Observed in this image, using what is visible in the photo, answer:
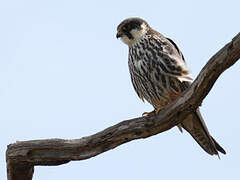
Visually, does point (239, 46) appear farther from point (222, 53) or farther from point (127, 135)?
point (127, 135)

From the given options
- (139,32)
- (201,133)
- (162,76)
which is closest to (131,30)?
(139,32)

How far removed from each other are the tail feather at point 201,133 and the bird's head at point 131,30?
1.36 m

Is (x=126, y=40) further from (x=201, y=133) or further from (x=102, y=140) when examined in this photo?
(x=102, y=140)

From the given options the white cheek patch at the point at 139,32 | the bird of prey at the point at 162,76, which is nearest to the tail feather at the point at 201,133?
the bird of prey at the point at 162,76

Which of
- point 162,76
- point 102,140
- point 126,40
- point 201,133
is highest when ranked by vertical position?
point 126,40

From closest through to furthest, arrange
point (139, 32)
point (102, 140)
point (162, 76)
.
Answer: point (102, 140), point (162, 76), point (139, 32)

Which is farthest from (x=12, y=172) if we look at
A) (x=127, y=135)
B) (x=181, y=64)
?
(x=181, y=64)

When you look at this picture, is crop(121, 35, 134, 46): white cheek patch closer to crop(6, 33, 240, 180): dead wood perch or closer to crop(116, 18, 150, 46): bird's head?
crop(116, 18, 150, 46): bird's head

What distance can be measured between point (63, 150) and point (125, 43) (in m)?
2.03

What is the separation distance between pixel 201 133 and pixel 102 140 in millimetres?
1460

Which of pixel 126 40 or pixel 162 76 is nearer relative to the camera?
pixel 162 76

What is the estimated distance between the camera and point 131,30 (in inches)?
284

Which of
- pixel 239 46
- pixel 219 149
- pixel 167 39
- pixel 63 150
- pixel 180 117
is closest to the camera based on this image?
pixel 239 46

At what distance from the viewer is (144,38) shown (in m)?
6.99
